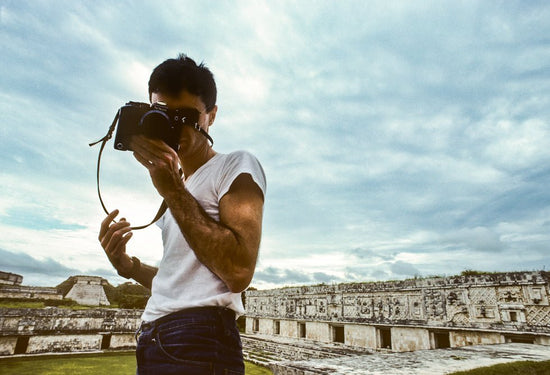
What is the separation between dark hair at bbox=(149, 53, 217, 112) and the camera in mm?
1369

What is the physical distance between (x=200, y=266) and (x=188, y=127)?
1.92 feet

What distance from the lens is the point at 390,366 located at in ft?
11.9

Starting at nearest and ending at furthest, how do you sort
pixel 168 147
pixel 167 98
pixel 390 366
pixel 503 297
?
pixel 168 147, pixel 167 98, pixel 390 366, pixel 503 297

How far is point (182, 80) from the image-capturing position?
1378mm

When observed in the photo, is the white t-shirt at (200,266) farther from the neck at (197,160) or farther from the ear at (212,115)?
the ear at (212,115)

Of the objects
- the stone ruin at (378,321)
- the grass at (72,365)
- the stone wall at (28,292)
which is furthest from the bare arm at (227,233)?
the stone wall at (28,292)

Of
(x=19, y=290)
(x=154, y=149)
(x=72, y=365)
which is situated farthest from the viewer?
(x=19, y=290)

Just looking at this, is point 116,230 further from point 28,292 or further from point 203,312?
point 28,292

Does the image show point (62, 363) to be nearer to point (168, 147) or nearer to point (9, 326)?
point (9, 326)

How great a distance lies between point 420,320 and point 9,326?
1737cm

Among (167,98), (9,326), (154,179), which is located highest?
(167,98)

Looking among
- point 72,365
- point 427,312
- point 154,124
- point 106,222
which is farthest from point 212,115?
point 72,365

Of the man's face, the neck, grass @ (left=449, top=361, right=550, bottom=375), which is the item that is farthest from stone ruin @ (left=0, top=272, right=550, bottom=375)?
the man's face

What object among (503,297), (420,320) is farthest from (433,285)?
(503,297)
